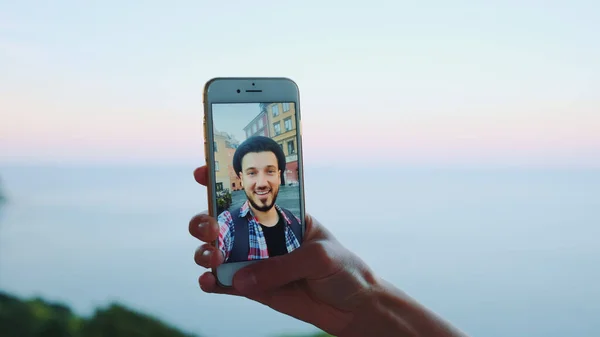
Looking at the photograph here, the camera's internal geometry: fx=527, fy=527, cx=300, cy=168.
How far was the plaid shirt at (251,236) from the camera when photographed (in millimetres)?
671

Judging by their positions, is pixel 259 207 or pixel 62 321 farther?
pixel 62 321

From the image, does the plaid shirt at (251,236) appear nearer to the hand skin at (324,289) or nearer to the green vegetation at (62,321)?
the hand skin at (324,289)

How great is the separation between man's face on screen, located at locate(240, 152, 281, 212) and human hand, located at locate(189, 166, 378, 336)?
0.05 metres

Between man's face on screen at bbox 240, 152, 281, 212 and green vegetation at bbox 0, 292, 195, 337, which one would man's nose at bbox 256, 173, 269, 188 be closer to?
man's face on screen at bbox 240, 152, 281, 212

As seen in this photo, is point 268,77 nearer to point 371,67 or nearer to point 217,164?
point 217,164

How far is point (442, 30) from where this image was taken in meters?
1.74

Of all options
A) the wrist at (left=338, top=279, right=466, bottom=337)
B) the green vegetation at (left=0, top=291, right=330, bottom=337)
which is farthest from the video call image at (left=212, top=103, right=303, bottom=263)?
the green vegetation at (left=0, top=291, right=330, bottom=337)

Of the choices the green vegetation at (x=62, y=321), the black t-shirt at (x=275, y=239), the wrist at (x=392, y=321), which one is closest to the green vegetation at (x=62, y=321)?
the green vegetation at (x=62, y=321)

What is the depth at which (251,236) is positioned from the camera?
0.68 meters

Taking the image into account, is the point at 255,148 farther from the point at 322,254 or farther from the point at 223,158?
the point at 322,254

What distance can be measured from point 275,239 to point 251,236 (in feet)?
0.10

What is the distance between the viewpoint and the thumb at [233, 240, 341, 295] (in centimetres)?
65

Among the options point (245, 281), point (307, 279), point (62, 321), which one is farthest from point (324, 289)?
point (62, 321)

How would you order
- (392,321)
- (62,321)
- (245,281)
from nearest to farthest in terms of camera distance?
(245,281) < (392,321) < (62,321)
